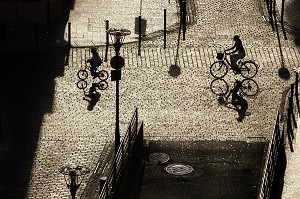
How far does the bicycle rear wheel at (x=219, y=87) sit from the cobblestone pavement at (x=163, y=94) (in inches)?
7.8

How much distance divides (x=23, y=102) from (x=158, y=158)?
631 centimetres

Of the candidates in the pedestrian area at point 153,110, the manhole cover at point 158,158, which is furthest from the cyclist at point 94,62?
the manhole cover at point 158,158

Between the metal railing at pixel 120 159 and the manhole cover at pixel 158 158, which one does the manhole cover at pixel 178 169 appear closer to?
the manhole cover at pixel 158 158

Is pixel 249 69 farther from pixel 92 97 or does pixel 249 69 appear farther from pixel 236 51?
pixel 92 97

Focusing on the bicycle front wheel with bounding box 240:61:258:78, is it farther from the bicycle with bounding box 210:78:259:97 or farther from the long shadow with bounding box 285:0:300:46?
the long shadow with bounding box 285:0:300:46

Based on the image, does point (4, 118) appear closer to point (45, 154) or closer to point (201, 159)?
point (45, 154)

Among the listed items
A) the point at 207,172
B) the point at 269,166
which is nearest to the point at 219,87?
the point at 207,172

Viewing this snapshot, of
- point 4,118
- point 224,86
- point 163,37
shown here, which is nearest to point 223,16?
point 163,37

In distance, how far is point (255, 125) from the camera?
48.0 metres

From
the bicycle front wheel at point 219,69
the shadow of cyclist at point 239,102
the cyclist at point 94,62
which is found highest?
the cyclist at point 94,62

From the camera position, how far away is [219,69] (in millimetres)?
52219

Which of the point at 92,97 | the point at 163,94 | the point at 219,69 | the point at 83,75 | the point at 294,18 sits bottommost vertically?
the point at 92,97

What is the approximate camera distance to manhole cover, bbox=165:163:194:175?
44.5m

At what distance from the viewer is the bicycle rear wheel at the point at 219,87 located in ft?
166
